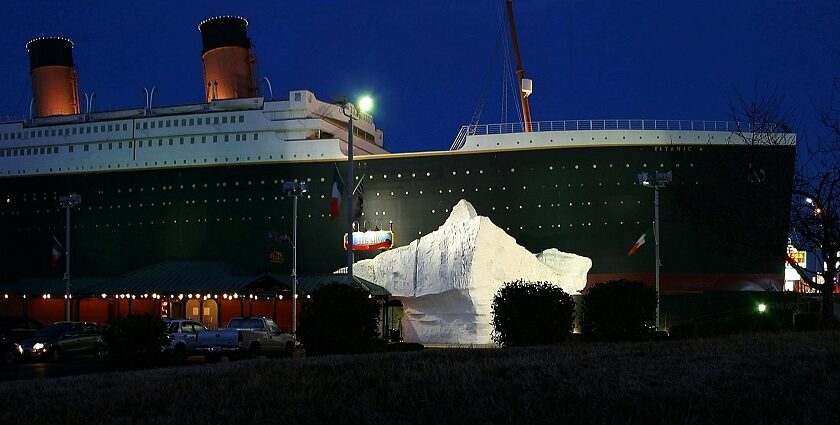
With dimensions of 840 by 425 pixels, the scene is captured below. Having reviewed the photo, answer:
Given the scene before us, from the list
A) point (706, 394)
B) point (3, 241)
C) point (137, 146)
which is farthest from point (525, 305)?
point (3, 241)

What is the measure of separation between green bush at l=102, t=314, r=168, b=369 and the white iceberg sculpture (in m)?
14.5

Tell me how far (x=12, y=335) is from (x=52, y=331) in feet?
5.91

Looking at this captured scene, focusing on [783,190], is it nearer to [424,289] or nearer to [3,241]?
[424,289]

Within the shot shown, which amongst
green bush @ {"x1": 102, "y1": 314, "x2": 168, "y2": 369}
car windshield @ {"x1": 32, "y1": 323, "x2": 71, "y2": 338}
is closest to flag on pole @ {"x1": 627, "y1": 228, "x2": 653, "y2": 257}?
green bush @ {"x1": 102, "y1": 314, "x2": 168, "y2": 369}

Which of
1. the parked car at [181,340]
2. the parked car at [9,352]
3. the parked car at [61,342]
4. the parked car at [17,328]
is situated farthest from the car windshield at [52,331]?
the parked car at [181,340]

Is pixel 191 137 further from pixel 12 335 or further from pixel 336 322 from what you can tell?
pixel 336 322

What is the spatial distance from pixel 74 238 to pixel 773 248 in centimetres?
3873

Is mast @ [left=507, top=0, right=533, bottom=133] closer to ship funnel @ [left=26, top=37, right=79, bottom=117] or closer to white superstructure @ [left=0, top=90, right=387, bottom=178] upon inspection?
white superstructure @ [left=0, top=90, right=387, bottom=178]

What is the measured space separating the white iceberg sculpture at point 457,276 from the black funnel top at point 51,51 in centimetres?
2762

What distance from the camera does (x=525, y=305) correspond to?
19.4 m

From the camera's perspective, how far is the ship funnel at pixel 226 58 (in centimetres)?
4734

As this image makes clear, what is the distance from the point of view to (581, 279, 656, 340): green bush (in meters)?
19.5

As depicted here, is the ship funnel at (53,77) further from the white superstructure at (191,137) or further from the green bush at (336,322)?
the green bush at (336,322)

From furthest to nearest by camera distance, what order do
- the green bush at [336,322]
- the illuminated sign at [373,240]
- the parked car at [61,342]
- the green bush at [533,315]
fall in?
1. the illuminated sign at [373,240]
2. the parked car at [61,342]
3. the green bush at [533,315]
4. the green bush at [336,322]
